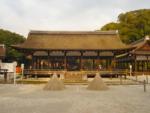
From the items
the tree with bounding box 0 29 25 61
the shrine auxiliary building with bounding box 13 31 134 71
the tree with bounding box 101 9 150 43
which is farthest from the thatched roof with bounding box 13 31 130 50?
the tree with bounding box 0 29 25 61

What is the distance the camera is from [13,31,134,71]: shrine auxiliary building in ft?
122

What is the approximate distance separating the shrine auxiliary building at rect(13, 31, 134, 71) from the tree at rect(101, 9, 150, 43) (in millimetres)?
19865

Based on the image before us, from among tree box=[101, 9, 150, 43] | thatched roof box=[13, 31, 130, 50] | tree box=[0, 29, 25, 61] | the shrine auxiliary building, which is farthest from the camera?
tree box=[0, 29, 25, 61]

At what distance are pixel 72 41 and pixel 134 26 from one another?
2346 cm

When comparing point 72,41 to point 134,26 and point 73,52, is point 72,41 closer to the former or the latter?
point 73,52

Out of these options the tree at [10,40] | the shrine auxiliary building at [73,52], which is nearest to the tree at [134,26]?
the shrine auxiliary building at [73,52]

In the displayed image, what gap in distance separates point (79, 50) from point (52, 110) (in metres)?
25.7

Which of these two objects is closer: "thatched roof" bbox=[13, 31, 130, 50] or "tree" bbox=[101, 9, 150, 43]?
"thatched roof" bbox=[13, 31, 130, 50]

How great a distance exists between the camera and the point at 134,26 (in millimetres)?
59562

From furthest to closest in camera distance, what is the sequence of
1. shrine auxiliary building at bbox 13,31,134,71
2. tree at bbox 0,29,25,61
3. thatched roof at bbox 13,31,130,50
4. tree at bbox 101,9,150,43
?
1. tree at bbox 0,29,25,61
2. tree at bbox 101,9,150,43
3. thatched roof at bbox 13,31,130,50
4. shrine auxiliary building at bbox 13,31,134,71

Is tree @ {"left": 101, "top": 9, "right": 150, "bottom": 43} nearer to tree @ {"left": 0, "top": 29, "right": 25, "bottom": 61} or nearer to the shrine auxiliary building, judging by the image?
the shrine auxiliary building

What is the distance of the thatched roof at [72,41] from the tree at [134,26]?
18469 millimetres

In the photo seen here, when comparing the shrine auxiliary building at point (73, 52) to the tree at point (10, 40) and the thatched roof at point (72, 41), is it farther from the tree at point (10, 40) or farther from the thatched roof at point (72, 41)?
the tree at point (10, 40)

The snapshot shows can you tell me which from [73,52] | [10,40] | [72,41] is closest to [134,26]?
[72,41]
